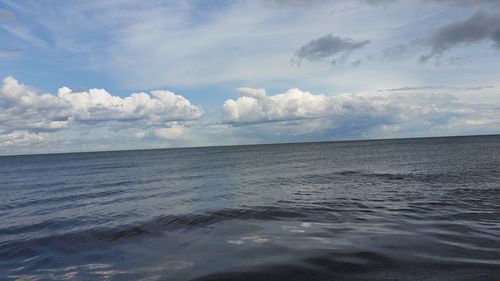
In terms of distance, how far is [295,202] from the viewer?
2728cm

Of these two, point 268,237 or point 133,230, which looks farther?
point 133,230

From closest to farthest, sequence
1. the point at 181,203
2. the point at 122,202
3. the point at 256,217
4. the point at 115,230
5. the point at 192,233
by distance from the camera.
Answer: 1. the point at 192,233
2. the point at 115,230
3. the point at 256,217
4. the point at 181,203
5. the point at 122,202

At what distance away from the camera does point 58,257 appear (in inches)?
623

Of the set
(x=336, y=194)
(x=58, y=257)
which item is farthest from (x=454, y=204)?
(x=58, y=257)

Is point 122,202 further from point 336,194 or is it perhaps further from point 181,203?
point 336,194

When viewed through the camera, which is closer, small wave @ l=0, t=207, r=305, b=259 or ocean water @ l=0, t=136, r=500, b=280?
ocean water @ l=0, t=136, r=500, b=280

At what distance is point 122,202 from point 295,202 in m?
15.2

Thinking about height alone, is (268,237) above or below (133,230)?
above

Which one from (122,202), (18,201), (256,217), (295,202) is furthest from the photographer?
(18,201)

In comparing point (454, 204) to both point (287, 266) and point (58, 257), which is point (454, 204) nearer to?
point (287, 266)

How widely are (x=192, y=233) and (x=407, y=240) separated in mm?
10239

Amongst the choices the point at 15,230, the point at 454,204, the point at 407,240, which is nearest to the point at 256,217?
the point at 407,240

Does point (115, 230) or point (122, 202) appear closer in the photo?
point (115, 230)

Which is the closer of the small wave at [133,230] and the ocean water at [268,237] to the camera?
the ocean water at [268,237]
